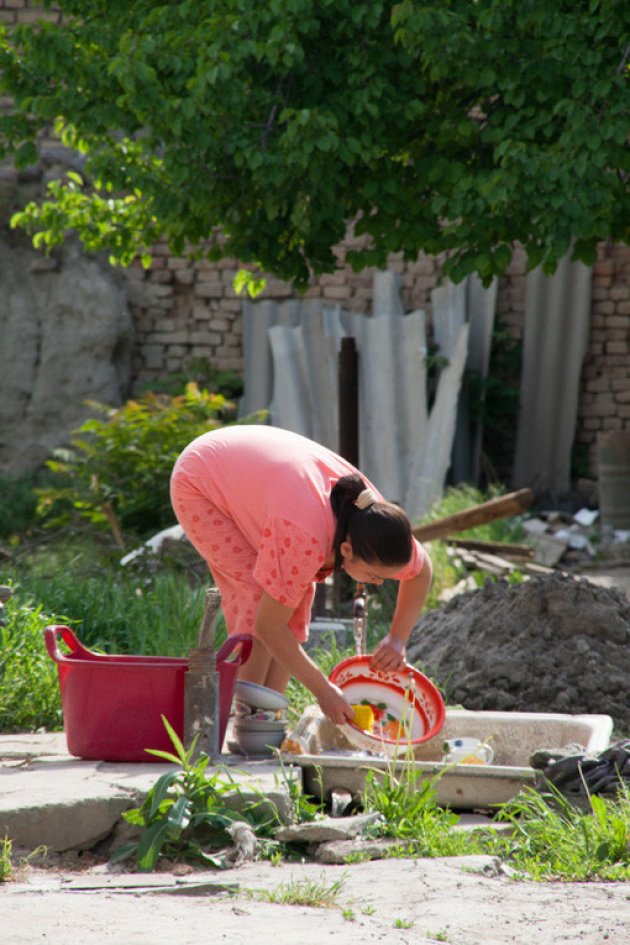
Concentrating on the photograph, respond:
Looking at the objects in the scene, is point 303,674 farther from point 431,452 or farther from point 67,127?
point 431,452

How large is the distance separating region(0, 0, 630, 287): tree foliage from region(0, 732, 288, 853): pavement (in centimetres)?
281

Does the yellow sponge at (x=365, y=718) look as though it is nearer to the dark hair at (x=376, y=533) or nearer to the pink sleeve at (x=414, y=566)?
the pink sleeve at (x=414, y=566)

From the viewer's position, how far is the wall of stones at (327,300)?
10016 millimetres

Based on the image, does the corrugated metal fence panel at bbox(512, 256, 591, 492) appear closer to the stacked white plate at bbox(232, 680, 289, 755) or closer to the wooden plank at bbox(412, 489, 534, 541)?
the wooden plank at bbox(412, 489, 534, 541)

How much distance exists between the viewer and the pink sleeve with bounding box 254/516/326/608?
301 cm

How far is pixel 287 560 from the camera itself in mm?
3014

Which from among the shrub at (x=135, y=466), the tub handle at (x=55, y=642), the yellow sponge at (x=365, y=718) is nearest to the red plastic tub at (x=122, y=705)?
the tub handle at (x=55, y=642)

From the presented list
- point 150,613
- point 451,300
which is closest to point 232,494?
point 150,613

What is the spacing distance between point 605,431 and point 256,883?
833 cm

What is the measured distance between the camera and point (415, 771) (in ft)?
9.27

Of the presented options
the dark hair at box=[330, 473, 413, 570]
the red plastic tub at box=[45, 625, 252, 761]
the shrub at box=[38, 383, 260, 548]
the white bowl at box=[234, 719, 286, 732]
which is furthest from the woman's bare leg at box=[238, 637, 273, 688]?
the shrub at box=[38, 383, 260, 548]

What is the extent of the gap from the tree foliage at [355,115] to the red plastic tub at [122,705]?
8.43ft

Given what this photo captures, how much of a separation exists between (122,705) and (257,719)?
47cm

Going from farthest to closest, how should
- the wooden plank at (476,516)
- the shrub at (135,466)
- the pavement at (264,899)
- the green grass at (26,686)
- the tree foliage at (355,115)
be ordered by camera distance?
1. the shrub at (135,466)
2. the wooden plank at (476,516)
3. the tree foliage at (355,115)
4. the green grass at (26,686)
5. the pavement at (264,899)
